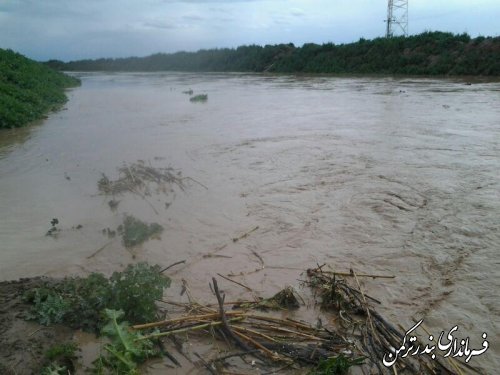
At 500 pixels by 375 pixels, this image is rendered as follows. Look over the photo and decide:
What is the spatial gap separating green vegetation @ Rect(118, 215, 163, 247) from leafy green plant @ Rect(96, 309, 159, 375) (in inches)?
73.1

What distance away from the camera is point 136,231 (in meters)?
4.77

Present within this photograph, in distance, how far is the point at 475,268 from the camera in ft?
12.6

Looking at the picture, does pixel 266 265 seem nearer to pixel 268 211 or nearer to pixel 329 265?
pixel 329 265

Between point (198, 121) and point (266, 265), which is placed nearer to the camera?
point (266, 265)

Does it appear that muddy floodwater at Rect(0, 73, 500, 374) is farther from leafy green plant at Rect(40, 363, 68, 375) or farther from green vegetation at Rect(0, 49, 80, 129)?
leafy green plant at Rect(40, 363, 68, 375)

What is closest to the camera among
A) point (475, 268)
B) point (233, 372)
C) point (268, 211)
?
point (233, 372)

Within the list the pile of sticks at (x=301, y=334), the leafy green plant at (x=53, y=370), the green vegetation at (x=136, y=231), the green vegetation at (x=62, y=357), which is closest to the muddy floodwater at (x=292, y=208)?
the green vegetation at (x=136, y=231)

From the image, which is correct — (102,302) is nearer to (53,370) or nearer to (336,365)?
(53,370)

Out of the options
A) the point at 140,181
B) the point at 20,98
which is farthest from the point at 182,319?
the point at 20,98

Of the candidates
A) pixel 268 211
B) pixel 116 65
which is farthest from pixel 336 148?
pixel 116 65

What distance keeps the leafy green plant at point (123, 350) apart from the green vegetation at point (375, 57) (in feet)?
92.4

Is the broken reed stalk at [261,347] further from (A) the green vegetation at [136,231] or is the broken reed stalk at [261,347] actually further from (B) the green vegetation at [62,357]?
(A) the green vegetation at [136,231]

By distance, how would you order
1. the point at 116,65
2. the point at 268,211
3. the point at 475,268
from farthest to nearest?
the point at 116,65 < the point at 268,211 < the point at 475,268

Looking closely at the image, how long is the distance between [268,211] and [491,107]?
1041 cm
